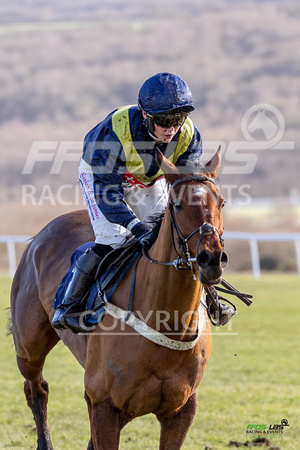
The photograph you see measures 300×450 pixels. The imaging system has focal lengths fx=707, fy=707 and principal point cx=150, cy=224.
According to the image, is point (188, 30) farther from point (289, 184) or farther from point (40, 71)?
point (289, 184)

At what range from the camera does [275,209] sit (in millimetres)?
27031

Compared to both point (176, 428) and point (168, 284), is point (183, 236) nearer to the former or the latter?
point (168, 284)

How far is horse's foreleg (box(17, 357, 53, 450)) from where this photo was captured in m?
5.40

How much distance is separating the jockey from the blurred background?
16.1m

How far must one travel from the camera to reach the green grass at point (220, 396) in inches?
237

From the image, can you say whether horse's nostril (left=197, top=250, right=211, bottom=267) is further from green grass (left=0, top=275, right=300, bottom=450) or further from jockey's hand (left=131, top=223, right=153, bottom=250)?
green grass (left=0, top=275, right=300, bottom=450)

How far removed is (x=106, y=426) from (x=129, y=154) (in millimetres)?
1604

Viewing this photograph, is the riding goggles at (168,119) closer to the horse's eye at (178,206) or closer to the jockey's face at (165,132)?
the jockey's face at (165,132)

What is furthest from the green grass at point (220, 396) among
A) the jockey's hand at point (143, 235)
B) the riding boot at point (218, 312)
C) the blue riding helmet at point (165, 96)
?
the blue riding helmet at point (165, 96)

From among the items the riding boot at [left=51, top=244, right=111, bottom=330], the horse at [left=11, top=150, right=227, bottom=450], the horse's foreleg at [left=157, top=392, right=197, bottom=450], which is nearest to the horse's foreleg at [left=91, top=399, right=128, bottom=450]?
the horse at [left=11, top=150, right=227, bottom=450]

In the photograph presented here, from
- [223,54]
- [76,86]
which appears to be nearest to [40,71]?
[76,86]

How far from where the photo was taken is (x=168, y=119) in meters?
4.11

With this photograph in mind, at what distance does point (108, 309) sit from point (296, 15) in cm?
7512

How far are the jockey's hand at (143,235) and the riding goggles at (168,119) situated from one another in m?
0.61
